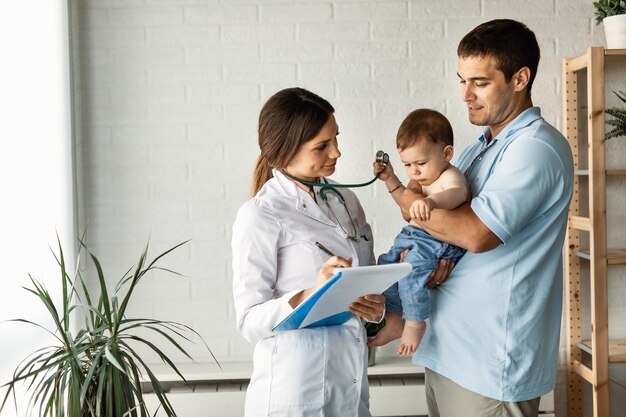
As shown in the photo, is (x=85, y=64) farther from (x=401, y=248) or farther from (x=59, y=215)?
(x=401, y=248)

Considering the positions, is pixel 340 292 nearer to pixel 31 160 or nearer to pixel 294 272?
pixel 294 272

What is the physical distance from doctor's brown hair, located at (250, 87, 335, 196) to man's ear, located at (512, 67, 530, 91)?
0.48m

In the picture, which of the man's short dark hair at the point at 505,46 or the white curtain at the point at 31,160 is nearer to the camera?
the man's short dark hair at the point at 505,46

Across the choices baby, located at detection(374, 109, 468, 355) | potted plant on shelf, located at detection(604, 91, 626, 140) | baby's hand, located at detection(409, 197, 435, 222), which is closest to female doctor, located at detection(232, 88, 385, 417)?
baby, located at detection(374, 109, 468, 355)

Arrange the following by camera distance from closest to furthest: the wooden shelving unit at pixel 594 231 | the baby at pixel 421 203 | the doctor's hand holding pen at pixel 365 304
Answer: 1. the doctor's hand holding pen at pixel 365 304
2. the baby at pixel 421 203
3. the wooden shelving unit at pixel 594 231

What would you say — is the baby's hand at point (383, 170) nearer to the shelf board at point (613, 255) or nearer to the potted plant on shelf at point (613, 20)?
the shelf board at point (613, 255)

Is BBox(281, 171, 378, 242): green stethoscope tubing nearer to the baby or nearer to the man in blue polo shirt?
the baby

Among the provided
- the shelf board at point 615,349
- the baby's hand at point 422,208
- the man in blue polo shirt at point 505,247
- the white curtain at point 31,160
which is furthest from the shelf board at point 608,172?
the white curtain at point 31,160

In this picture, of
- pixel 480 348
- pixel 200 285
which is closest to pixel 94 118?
pixel 200 285

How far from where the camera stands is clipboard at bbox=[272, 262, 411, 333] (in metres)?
1.54

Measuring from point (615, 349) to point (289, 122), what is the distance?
2168mm

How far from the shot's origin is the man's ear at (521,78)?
6.39 feet

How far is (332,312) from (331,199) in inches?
15.8

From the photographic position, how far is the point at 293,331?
190 cm
